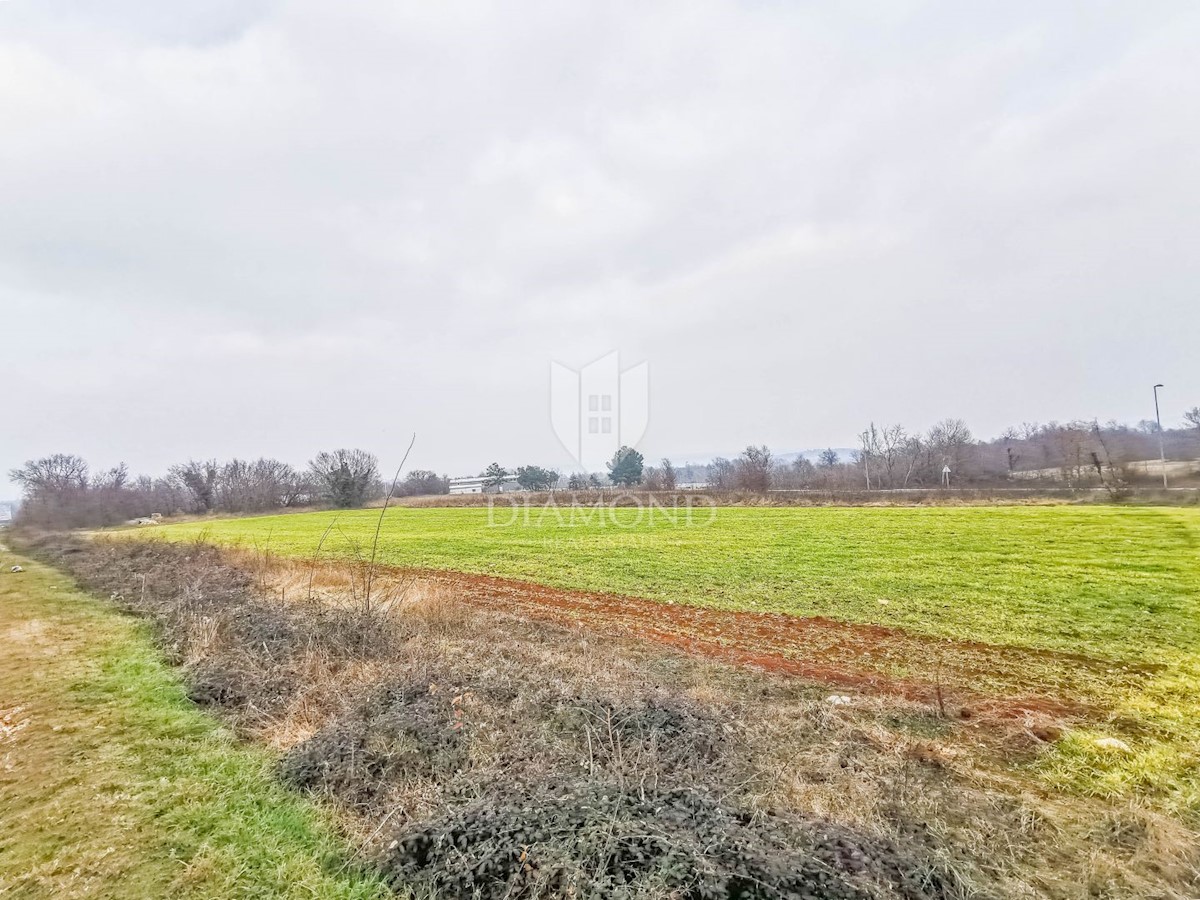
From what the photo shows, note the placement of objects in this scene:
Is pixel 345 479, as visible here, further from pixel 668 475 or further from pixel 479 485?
pixel 668 475

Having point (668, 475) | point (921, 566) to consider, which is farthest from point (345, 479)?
point (921, 566)

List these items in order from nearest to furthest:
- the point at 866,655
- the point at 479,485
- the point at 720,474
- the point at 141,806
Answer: the point at 141,806 → the point at 866,655 → the point at 720,474 → the point at 479,485

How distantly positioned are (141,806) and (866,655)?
816 cm

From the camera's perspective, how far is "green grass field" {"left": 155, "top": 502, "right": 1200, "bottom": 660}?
8.91 metres

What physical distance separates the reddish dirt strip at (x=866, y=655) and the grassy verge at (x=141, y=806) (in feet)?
18.3

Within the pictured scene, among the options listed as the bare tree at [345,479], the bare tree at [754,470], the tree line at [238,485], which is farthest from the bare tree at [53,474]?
the bare tree at [754,470]

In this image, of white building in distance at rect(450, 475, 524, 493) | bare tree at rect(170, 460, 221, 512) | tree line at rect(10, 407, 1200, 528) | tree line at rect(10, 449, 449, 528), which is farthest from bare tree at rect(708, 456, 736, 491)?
bare tree at rect(170, 460, 221, 512)

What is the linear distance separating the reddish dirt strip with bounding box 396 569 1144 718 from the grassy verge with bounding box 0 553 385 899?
18.3ft

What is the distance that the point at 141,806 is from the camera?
3277 mm

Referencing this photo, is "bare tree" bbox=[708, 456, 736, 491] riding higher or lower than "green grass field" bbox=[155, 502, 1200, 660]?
higher

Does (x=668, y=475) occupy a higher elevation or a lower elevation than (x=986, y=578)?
higher

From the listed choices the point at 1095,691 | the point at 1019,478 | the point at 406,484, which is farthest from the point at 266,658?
the point at 406,484

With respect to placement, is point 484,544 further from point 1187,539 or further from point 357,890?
point 1187,539

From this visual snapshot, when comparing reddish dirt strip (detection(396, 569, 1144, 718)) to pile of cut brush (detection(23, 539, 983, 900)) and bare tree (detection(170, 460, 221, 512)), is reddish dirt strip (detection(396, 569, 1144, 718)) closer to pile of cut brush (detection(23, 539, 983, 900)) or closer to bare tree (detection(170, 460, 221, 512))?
pile of cut brush (detection(23, 539, 983, 900))
